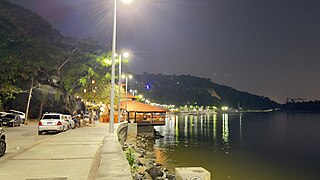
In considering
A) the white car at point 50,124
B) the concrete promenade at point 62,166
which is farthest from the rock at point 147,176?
the white car at point 50,124

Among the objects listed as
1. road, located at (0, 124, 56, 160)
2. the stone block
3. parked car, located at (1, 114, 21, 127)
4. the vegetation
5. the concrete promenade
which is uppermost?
the vegetation

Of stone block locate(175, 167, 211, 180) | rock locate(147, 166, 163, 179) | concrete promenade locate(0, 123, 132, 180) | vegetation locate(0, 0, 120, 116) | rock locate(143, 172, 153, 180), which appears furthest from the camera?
vegetation locate(0, 0, 120, 116)

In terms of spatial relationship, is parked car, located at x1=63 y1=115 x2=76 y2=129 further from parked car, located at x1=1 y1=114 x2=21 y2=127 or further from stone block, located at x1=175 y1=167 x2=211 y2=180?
stone block, located at x1=175 y1=167 x2=211 y2=180

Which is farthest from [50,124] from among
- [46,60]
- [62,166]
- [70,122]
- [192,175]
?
[192,175]

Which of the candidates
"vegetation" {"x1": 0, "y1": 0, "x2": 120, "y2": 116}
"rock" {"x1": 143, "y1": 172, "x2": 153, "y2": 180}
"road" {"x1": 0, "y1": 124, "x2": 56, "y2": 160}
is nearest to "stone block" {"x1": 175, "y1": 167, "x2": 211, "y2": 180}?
"road" {"x1": 0, "y1": 124, "x2": 56, "y2": 160}

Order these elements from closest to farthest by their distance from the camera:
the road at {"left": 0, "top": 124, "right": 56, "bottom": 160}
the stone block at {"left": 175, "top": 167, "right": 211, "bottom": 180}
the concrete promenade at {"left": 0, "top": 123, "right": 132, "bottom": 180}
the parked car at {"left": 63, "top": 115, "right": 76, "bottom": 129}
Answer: the stone block at {"left": 175, "top": 167, "right": 211, "bottom": 180} → the concrete promenade at {"left": 0, "top": 123, "right": 132, "bottom": 180} → the road at {"left": 0, "top": 124, "right": 56, "bottom": 160} → the parked car at {"left": 63, "top": 115, "right": 76, "bottom": 129}

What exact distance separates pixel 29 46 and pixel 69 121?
1146cm

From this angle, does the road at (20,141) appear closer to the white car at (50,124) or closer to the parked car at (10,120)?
the white car at (50,124)

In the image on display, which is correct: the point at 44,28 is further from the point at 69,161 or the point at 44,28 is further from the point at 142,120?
the point at 69,161

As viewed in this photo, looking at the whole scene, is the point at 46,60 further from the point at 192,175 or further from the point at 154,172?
the point at 192,175

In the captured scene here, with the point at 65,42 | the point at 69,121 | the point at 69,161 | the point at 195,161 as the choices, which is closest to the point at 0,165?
the point at 69,161

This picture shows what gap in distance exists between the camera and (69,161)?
10.4m

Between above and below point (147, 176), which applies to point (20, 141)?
above

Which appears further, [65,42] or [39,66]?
[65,42]
